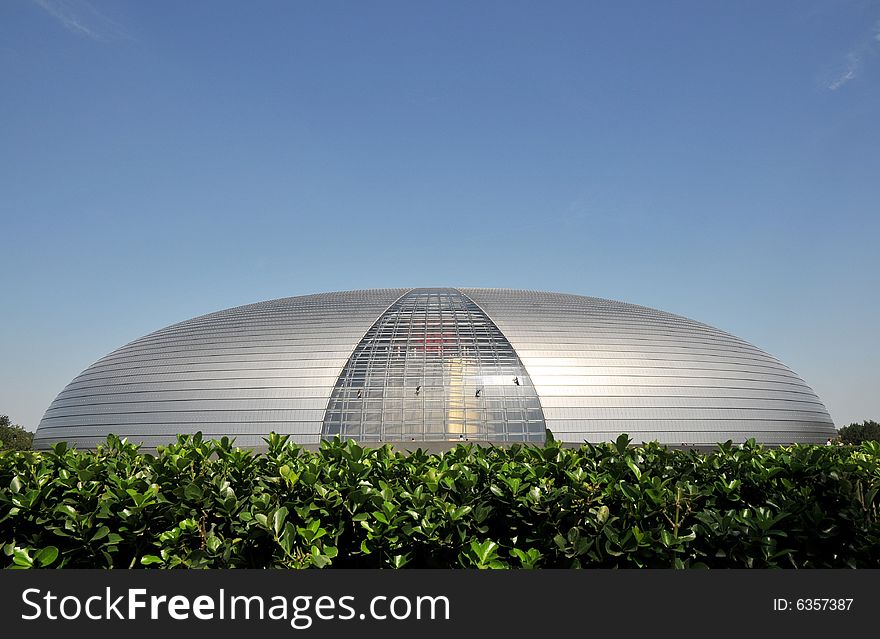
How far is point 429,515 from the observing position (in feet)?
20.5

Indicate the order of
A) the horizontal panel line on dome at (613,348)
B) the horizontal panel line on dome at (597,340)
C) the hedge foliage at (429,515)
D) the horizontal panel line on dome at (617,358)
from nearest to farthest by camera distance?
1. the hedge foliage at (429,515)
2. the horizontal panel line on dome at (617,358)
3. the horizontal panel line on dome at (613,348)
4. the horizontal panel line on dome at (597,340)

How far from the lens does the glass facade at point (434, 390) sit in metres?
27.7

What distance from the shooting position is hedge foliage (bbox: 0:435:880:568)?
604 centimetres

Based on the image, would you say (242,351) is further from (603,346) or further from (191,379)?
(603,346)

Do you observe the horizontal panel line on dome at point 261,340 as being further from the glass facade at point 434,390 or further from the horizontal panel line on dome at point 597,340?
the horizontal panel line on dome at point 597,340

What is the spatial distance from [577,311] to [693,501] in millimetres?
29356

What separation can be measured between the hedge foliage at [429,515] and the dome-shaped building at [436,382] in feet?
66.3

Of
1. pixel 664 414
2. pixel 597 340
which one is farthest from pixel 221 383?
pixel 664 414

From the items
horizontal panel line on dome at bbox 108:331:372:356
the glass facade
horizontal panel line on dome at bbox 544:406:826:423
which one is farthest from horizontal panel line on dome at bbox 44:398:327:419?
horizontal panel line on dome at bbox 544:406:826:423

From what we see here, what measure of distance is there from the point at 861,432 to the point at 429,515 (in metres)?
65.7

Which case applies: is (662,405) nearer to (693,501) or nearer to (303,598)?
(693,501)

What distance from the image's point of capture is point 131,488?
22.2 feet

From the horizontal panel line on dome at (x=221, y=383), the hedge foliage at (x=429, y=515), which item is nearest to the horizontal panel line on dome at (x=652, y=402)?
the horizontal panel line on dome at (x=221, y=383)

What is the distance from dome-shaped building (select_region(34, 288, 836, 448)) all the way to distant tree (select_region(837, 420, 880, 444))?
26.8 m
